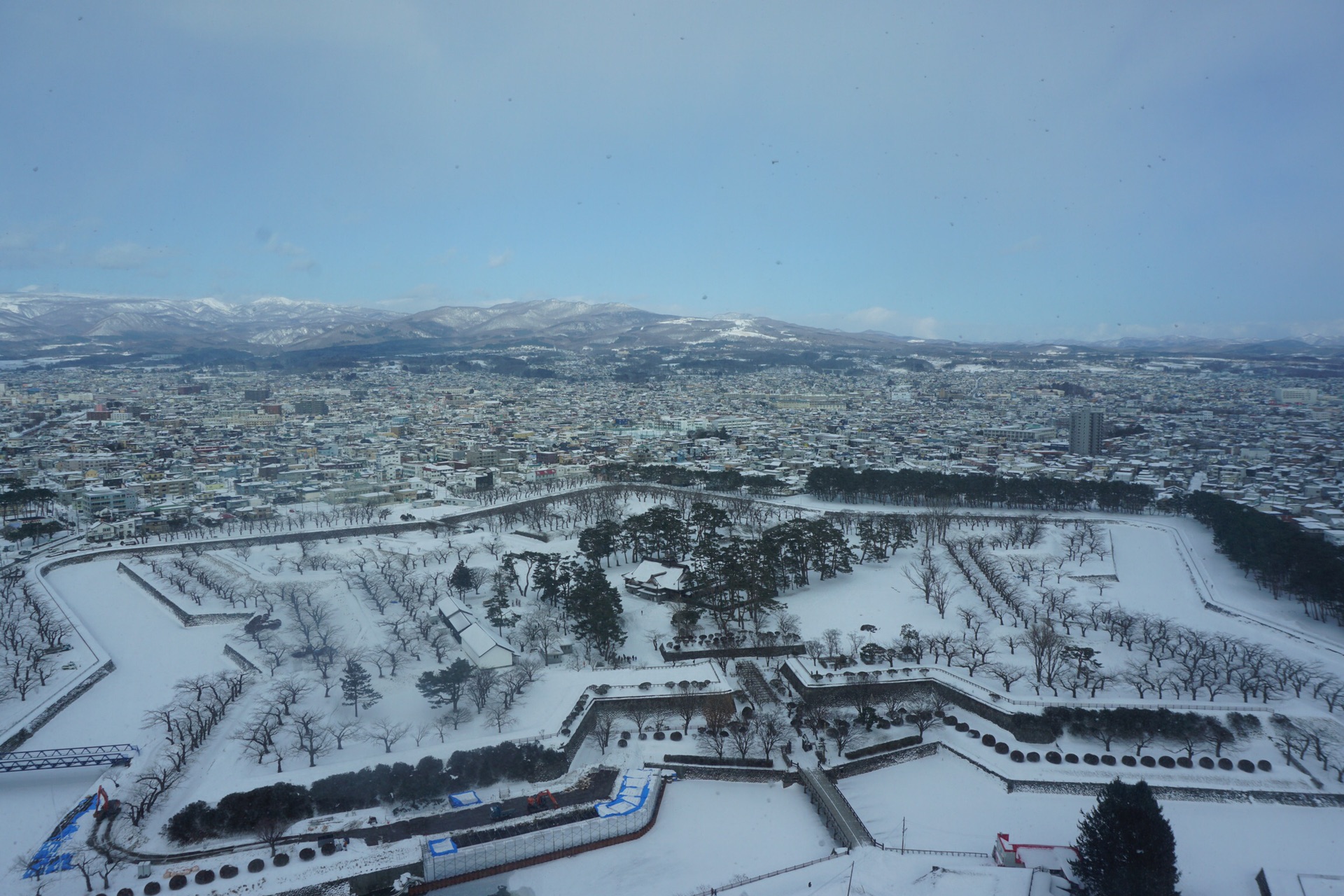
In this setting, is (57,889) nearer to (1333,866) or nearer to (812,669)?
(812,669)

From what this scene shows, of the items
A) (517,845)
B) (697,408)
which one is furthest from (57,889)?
(697,408)

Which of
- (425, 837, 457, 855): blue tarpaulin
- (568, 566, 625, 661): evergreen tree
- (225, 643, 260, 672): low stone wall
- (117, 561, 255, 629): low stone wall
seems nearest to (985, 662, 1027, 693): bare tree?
(568, 566, 625, 661): evergreen tree

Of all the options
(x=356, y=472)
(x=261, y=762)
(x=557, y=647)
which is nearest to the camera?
(x=261, y=762)

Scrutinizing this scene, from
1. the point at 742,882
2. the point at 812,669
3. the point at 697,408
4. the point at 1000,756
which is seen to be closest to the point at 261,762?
the point at 742,882

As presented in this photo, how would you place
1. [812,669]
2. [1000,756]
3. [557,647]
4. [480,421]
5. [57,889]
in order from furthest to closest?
[480,421] → [557,647] → [812,669] → [1000,756] → [57,889]

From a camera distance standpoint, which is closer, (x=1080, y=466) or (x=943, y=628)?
(x=943, y=628)
